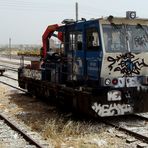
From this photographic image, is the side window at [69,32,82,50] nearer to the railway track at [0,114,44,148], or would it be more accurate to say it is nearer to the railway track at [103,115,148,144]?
the railway track at [103,115,148,144]

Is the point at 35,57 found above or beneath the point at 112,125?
above

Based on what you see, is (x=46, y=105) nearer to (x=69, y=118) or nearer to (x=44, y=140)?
(x=69, y=118)

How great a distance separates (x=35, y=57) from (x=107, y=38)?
6.95 meters

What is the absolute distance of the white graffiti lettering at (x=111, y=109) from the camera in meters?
10.9

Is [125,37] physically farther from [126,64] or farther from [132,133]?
[132,133]

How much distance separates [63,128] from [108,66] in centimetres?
205

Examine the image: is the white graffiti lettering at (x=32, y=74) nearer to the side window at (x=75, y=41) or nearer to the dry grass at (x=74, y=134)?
the side window at (x=75, y=41)

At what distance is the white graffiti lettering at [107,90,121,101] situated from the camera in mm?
11023

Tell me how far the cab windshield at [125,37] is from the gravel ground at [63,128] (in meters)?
2.18

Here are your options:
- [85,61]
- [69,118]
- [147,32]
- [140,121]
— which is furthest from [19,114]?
[147,32]

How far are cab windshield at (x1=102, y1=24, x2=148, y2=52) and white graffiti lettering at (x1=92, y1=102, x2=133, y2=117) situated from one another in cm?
148

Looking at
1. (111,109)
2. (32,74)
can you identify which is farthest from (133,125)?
(32,74)

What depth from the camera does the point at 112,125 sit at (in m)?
11.2

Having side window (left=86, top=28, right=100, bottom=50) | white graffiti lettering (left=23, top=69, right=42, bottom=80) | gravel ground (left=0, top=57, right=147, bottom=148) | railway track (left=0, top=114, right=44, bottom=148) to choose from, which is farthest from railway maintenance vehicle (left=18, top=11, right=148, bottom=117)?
white graffiti lettering (left=23, top=69, right=42, bottom=80)
